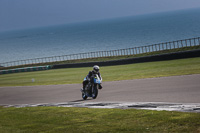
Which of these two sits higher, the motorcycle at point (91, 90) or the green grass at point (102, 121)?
the motorcycle at point (91, 90)

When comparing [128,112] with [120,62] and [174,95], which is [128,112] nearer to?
[174,95]

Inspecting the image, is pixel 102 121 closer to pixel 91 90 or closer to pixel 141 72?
pixel 91 90

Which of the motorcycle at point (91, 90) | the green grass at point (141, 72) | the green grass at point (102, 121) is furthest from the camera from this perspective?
the green grass at point (141, 72)

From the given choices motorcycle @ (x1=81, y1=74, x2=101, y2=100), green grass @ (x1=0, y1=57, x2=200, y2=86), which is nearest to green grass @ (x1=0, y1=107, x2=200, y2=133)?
motorcycle @ (x1=81, y1=74, x2=101, y2=100)

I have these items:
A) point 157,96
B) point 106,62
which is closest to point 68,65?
point 106,62

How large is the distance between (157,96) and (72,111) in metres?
3.30

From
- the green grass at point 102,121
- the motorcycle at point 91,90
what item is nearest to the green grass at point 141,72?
the motorcycle at point 91,90

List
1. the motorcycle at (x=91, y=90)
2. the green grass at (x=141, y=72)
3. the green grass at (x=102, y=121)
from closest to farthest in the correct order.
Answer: the green grass at (x=102, y=121) < the motorcycle at (x=91, y=90) < the green grass at (x=141, y=72)

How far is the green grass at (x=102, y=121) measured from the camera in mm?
7906

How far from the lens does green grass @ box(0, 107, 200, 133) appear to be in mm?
7906

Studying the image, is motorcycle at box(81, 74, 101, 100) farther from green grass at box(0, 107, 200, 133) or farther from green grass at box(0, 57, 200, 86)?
green grass at box(0, 57, 200, 86)

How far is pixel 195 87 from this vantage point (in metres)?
13.7

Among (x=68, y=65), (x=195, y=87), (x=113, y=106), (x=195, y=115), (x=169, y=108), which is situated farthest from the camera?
(x=68, y=65)

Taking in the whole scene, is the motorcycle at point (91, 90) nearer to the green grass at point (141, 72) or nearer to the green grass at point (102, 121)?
the green grass at point (102, 121)
